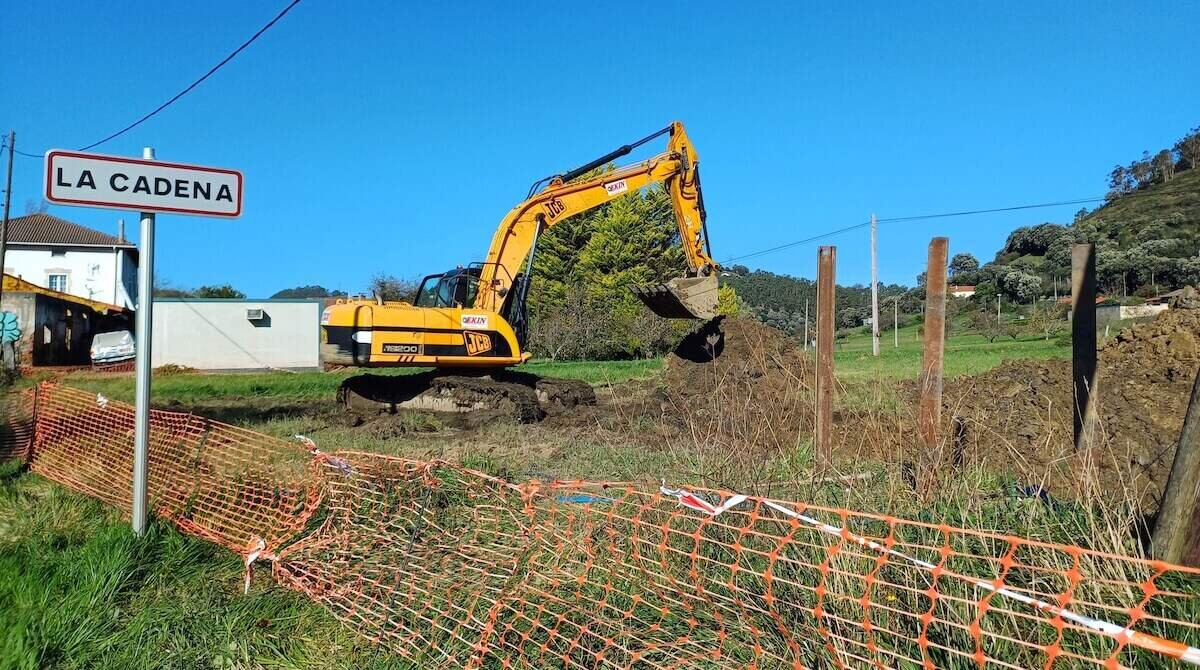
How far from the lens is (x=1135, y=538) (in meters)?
3.58

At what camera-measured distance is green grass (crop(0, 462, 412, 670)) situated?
12.2ft

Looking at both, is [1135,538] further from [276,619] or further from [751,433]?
[276,619]

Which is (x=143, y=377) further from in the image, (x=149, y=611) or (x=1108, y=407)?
(x=1108, y=407)

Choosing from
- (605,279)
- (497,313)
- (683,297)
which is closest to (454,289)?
(497,313)

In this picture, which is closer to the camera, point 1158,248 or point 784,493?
Result: point 784,493

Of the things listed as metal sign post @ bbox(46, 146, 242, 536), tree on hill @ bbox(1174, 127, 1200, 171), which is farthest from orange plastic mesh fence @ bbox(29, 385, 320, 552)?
tree on hill @ bbox(1174, 127, 1200, 171)

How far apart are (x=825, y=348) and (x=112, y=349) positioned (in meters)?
31.9

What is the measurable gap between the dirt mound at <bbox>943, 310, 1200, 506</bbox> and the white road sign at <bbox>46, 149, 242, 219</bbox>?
498cm

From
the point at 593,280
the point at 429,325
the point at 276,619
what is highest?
the point at 593,280

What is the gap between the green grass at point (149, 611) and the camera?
12.2 ft

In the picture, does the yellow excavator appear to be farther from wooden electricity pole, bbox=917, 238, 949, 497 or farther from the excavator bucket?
wooden electricity pole, bbox=917, 238, 949, 497

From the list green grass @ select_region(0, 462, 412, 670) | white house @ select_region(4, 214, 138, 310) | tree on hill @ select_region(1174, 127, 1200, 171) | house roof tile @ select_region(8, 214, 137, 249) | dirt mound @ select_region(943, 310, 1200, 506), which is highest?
tree on hill @ select_region(1174, 127, 1200, 171)

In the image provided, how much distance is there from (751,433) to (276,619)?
11.1ft

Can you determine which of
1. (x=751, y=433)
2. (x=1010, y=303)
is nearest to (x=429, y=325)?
(x=751, y=433)
